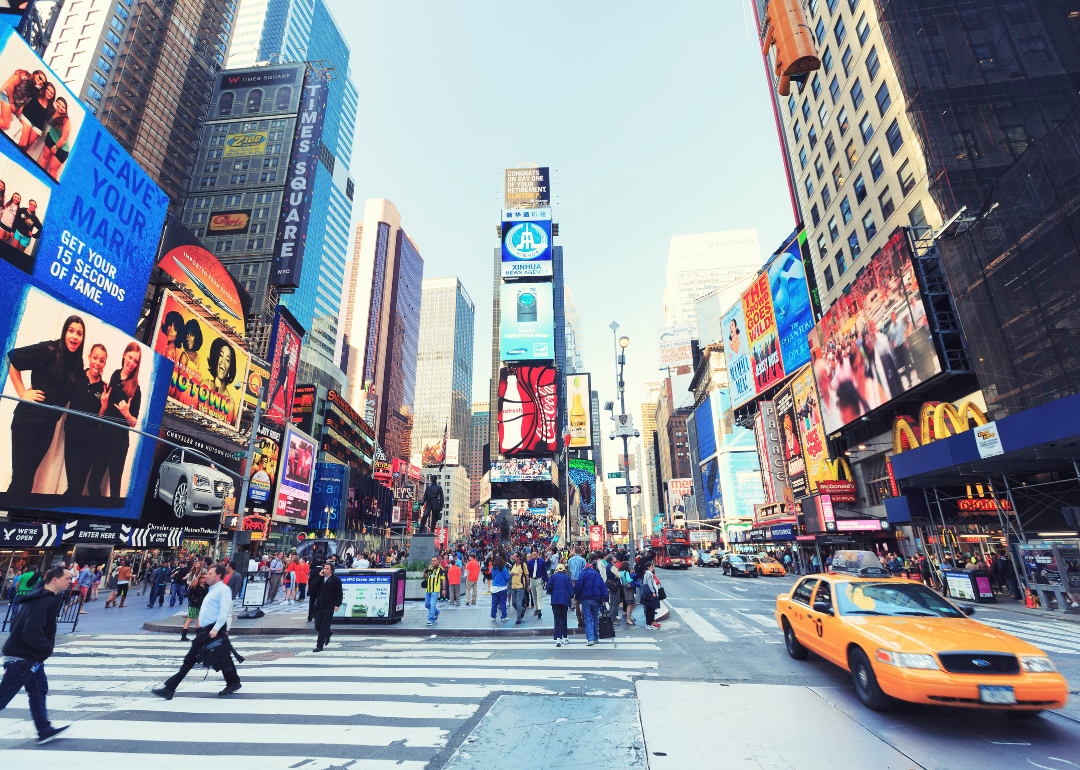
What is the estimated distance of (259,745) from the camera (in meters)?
5.30

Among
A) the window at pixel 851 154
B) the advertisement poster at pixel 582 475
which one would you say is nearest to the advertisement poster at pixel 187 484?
the window at pixel 851 154

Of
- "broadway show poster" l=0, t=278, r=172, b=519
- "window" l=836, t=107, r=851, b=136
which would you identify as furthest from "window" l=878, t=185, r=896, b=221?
"broadway show poster" l=0, t=278, r=172, b=519

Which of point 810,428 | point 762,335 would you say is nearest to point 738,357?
point 762,335

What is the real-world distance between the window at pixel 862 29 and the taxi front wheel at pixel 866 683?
4547 centimetres

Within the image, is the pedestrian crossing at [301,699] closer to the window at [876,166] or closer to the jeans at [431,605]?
the jeans at [431,605]

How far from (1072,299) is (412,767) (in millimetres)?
27318

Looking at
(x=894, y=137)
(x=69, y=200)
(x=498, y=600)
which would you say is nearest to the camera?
(x=498, y=600)

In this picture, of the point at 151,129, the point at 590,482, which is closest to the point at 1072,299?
the point at 590,482

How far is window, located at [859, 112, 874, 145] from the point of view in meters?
37.1

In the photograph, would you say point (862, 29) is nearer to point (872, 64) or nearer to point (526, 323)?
point (872, 64)

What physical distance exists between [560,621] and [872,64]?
144 feet

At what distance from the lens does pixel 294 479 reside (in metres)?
56.5

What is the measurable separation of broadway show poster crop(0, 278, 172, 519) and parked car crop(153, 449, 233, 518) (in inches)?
148

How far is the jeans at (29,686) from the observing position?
5.34 meters
